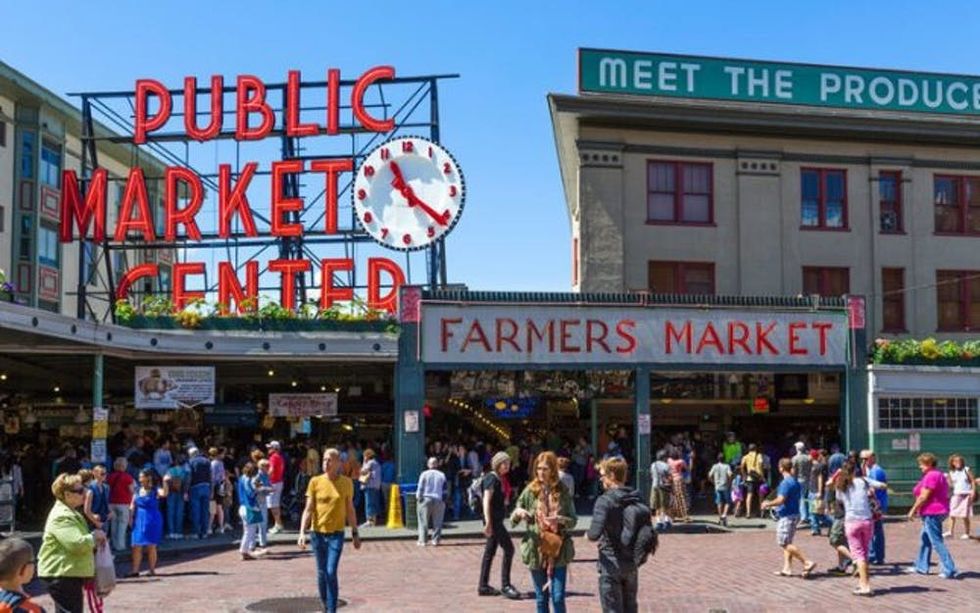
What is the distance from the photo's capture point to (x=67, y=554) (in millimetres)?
9453

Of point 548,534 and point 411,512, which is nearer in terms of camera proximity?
point 548,534

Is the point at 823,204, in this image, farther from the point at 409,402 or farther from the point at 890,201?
the point at 409,402

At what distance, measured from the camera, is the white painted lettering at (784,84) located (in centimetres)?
3061

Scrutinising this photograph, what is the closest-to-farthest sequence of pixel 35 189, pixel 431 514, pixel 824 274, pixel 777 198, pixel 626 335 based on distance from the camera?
pixel 431 514 → pixel 626 335 → pixel 777 198 → pixel 824 274 → pixel 35 189

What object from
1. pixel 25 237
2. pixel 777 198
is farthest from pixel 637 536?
pixel 25 237

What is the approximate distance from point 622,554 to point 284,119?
26691mm

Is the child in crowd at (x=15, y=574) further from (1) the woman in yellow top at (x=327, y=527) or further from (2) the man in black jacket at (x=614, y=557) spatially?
(1) the woman in yellow top at (x=327, y=527)

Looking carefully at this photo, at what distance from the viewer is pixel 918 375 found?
27.0 metres

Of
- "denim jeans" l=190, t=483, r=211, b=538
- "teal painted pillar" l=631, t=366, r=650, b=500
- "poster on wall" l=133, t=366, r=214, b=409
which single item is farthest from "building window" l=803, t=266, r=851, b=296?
"denim jeans" l=190, t=483, r=211, b=538

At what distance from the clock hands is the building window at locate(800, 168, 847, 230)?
9797mm

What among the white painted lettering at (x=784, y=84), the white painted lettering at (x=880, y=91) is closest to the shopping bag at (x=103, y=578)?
the white painted lettering at (x=784, y=84)

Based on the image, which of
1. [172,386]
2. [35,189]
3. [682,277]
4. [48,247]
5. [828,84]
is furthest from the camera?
[48,247]


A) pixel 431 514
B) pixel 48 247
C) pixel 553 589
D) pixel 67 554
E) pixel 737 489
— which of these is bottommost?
pixel 431 514

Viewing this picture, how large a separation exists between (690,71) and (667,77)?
673 mm
